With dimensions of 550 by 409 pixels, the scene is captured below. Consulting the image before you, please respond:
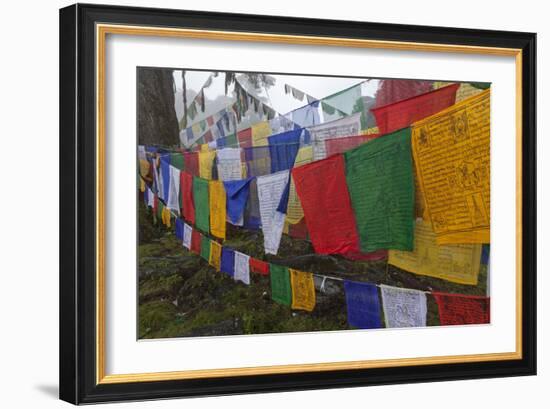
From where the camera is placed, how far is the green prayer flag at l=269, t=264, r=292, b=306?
275cm

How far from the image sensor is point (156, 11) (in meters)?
2.60

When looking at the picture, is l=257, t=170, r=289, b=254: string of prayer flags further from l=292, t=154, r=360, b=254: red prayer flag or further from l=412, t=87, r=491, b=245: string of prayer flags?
l=412, t=87, r=491, b=245: string of prayer flags

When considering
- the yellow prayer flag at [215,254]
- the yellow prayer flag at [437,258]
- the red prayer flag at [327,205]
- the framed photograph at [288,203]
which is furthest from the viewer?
the yellow prayer flag at [437,258]

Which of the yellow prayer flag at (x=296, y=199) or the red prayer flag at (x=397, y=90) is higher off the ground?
the red prayer flag at (x=397, y=90)

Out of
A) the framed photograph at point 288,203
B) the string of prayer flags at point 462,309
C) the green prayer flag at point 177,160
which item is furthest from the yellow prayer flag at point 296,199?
the string of prayer flags at point 462,309

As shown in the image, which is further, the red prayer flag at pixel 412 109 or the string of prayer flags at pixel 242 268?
the red prayer flag at pixel 412 109

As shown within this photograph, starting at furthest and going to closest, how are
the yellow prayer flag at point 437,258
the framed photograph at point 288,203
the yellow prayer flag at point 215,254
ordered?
the yellow prayer flag at point 437,258
the yellow prayer flag at point 215,254
the framed photograph at point 288,203

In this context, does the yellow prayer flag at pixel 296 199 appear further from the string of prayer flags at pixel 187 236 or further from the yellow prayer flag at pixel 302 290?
the string of prayer flags at pixel 187 236

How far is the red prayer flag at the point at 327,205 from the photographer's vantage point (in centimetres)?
280

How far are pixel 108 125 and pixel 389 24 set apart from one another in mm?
890

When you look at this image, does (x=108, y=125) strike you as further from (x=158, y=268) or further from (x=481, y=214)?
(x=481, y=214)

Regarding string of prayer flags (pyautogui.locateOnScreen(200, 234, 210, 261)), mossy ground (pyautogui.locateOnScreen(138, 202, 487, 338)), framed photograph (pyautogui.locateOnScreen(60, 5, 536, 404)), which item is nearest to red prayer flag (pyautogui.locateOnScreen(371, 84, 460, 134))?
framed photograph (pyautogui.locateOnScreen(60, 5, 536, 404))

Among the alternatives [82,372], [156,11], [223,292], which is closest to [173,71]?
[156,11]

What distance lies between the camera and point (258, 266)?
272 centimetres
